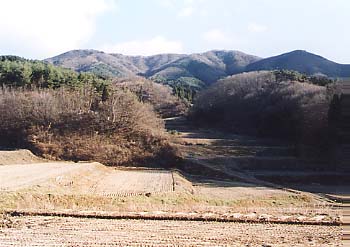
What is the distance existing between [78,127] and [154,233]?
24855 millimetres

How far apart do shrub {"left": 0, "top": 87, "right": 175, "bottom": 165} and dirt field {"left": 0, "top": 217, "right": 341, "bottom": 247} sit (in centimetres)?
1942

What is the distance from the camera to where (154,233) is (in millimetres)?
10148

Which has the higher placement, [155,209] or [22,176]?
[155,209]

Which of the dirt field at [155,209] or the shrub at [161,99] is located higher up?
the shrub at [161,99]

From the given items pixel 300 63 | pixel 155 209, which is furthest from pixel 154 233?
pixel 300 63

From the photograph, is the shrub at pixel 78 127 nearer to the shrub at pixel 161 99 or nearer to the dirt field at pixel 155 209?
the dirt field at pixel 155 209

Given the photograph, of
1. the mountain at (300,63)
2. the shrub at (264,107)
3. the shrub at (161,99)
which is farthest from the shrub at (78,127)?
the mountain at (300,63)

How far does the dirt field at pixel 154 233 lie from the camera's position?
9.04m

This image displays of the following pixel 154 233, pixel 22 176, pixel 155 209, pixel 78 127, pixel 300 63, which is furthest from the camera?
pixel 300 63

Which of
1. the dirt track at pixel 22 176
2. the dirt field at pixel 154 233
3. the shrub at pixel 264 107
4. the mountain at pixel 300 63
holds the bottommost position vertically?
the dirt track at pixel 22 176

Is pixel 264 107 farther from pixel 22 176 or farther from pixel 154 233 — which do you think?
pixel 154 233

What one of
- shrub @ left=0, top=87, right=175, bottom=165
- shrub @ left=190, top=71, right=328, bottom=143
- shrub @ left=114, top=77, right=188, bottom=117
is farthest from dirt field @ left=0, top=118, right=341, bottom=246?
shrub @ left=114, top=77, right=188, bottom=117

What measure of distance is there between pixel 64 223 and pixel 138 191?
7.46 m

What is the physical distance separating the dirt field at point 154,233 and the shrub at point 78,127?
765 inches
